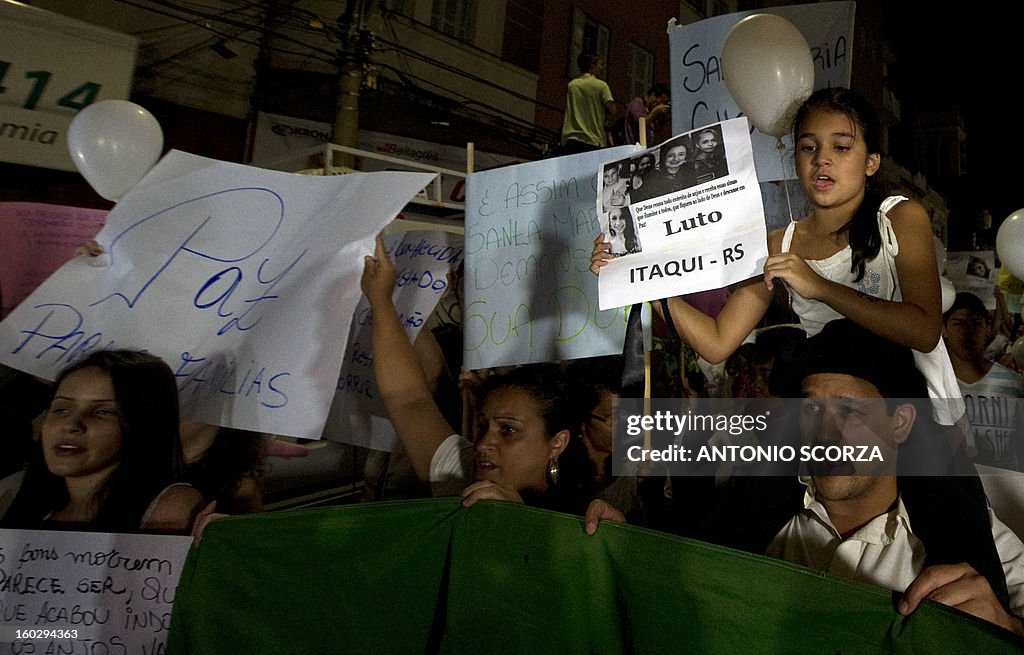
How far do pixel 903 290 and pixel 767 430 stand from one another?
47cm

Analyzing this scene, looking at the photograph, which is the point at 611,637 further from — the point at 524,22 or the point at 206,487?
the point at 524,22

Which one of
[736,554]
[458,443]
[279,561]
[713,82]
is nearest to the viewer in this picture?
[736,554]

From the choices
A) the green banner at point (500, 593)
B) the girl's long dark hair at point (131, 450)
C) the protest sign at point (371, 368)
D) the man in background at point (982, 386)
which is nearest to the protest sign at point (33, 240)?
the girl's long dark hair at point (131, 450)

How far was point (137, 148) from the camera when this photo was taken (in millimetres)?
2732

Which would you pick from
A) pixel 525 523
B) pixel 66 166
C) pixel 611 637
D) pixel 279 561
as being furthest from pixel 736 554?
pixel 66 166

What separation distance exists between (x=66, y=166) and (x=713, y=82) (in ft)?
18.2

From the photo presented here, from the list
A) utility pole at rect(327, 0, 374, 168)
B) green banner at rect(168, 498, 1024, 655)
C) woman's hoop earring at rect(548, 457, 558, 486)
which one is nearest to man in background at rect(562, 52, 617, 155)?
woman's hoop earring at rect(548, 457, 558, 486)

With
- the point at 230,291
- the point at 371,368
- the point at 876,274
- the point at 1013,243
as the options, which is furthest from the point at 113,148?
the point at 1013,243

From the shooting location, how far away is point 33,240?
8.63 ft

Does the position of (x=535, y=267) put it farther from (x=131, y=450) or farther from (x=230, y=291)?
(x=131, y=450)

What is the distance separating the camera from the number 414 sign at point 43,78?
566 cm

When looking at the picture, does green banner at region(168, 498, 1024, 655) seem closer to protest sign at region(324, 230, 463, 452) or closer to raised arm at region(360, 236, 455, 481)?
raised arm at region(360, 236, 455, 481)

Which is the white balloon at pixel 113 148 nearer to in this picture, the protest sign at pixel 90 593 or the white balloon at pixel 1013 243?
the protest sign at pixel 90 593

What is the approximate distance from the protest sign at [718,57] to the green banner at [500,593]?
1.61m
